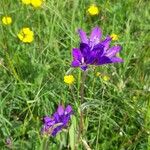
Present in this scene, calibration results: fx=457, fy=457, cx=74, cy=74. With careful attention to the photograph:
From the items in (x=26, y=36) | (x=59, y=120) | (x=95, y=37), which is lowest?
(x=59, y=120)

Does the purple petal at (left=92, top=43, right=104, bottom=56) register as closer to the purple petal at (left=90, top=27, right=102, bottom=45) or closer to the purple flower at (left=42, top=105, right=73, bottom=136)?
the purple petal at (left=90, top=27, right=102, bottom=45)

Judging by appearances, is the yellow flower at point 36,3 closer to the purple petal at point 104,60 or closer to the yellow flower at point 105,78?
the yellow flower at point 105,78

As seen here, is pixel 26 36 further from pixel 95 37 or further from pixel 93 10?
pixel 95 37

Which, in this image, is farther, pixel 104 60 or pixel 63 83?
pixel 63 83

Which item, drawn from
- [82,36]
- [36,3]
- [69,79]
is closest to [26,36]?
[36,3]

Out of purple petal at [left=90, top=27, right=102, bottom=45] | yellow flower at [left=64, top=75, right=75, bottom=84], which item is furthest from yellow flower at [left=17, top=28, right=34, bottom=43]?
purple petal at [left=90, top=27, right=102, bottom=45]

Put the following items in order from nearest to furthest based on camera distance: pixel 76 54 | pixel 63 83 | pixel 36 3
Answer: pixel 76 54
pixel 63 83
pixel 36 3

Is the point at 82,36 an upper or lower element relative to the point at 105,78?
upper

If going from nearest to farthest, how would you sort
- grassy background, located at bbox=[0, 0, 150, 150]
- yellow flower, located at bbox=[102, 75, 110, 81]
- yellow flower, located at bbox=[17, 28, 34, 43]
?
grassy background, located at bbox=[0, 0, 150, 150] < yellow flower, located at bbox=[102, 75, 110, 81] < yellow flower, located at bbox=[17, 28, 34, 43]

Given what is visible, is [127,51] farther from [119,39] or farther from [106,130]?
[106,130]
